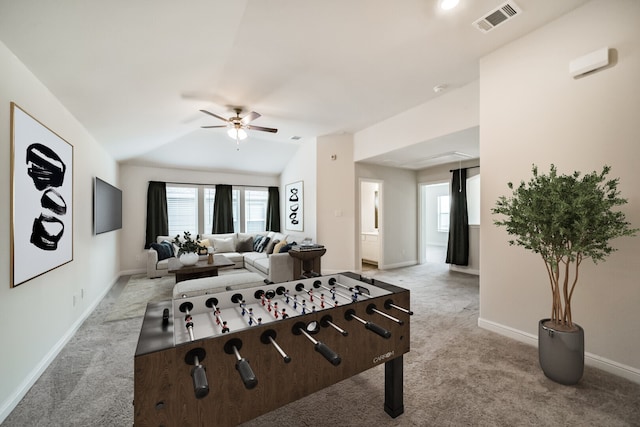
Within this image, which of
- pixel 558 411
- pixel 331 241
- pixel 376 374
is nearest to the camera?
pixel 558 411

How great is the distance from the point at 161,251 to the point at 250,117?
3.31m

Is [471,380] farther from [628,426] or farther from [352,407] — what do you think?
[352,407]

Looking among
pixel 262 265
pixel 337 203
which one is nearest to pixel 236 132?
pixel 262 265

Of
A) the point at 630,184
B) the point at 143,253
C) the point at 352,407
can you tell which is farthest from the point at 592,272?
the point at 143,253

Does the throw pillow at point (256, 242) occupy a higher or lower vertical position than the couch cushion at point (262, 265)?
higher

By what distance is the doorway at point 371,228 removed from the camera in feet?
19.2

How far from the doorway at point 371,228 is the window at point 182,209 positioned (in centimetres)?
396

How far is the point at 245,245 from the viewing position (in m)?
6.25

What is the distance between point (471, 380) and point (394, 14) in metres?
2.88

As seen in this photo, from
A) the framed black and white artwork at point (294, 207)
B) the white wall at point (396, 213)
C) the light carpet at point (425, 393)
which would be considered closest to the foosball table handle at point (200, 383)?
the light carpet at point (425, 393)

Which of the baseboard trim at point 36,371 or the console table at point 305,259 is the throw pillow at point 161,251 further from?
the console table at point 305,259

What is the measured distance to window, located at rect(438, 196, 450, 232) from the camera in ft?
29.3

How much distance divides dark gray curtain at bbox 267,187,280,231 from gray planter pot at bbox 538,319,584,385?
19.3 ft

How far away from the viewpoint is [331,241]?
5359 mm
